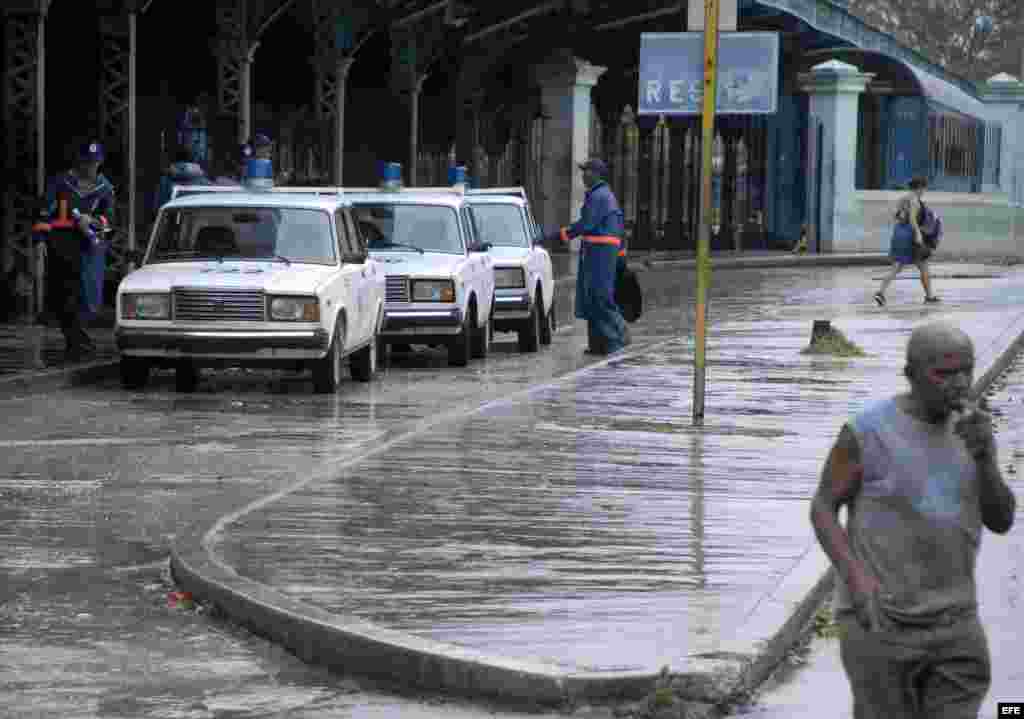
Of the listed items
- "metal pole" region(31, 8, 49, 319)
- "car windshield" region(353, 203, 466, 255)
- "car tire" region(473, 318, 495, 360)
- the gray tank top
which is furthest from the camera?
"metal pole" region(31, 8, 49, 319)

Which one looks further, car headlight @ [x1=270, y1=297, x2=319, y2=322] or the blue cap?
the blue cap

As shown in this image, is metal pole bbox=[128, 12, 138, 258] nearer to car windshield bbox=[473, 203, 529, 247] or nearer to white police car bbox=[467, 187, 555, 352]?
white police car bbox=[467, 187, 555, 352]

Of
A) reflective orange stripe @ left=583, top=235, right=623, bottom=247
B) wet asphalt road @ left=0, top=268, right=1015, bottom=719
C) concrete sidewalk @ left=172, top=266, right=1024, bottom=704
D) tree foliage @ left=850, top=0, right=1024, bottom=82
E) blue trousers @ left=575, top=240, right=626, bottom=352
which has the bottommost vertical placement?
wet asphalt road @ left=0, top=268, right=1015, bottom=719

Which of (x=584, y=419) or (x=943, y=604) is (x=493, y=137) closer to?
→ (x=584, y=419)

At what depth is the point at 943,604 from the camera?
5598 millimetres

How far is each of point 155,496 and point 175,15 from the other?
22.4 metres

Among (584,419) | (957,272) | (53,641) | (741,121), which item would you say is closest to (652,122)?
(741,121)

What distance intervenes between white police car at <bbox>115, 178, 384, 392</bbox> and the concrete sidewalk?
6.47 feet

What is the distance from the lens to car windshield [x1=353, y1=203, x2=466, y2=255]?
864 inches

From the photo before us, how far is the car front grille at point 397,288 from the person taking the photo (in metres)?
21.4

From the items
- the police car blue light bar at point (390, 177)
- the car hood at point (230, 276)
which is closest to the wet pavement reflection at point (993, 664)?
the car hood at point (230, 276)

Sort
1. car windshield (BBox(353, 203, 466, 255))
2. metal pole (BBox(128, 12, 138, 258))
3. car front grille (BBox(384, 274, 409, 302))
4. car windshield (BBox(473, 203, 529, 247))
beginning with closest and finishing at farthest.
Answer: car front grille (BBox(384, 274, 409, 302)) < car windshield (BBox(353, 203, 466, 255)) < car windshield (BBox(473, 203, 529, 247)) < metal pole (BBox(128, 12, 138, 258))

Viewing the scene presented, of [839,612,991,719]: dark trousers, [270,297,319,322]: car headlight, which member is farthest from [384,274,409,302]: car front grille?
[839,612,991,719]: dark trousers

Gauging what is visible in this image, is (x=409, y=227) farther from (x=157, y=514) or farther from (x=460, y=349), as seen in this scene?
(x=157, y=514)
